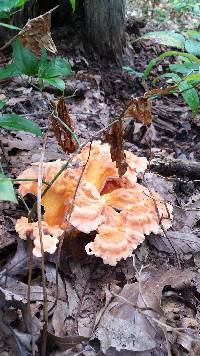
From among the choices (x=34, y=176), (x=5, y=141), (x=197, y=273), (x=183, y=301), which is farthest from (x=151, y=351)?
(x=5, y=141)

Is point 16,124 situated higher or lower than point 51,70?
lower

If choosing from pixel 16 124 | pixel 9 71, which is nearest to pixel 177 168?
pixel 16 124

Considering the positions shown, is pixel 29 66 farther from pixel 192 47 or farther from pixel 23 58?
pixel 192 47

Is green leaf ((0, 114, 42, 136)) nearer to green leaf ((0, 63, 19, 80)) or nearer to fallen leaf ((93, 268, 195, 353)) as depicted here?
green leaf ((0, 63, 19, 80))

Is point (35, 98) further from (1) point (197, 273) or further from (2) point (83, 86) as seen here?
(1) point (197, 273)

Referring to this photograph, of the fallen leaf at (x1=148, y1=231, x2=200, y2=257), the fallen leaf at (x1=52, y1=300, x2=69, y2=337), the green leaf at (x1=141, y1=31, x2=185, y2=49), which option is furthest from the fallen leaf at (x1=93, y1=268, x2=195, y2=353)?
the green leaf at (x1=141, y1=31, x2=185, y2=49)

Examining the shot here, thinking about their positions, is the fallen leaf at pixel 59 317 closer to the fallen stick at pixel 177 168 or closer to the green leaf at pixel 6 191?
the green leaf at pixel 6 191
